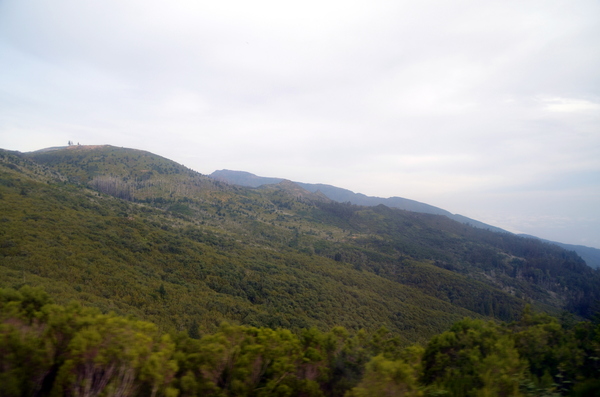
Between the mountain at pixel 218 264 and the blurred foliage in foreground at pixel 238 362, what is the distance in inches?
555

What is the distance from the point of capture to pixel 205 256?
42219 mm

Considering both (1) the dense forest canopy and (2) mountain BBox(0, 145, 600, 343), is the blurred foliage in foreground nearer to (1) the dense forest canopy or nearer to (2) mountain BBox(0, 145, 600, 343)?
(1) the dense forest canopy

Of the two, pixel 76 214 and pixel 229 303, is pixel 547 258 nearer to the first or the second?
pixel 229 303

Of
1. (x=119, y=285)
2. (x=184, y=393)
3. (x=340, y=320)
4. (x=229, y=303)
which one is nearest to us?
(x=184, y=393)

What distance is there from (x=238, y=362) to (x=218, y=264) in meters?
38.4

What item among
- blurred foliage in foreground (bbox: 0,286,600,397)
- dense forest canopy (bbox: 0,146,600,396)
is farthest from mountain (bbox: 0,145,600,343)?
blurred foliage in foreground (bbox: 0,286,600,397)

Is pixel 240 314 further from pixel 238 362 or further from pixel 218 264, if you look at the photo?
pixel 238 362

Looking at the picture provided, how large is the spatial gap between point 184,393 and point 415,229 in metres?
159

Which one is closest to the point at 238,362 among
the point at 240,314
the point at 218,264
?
the point at 240,314

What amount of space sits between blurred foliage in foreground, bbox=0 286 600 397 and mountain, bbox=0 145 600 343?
1410cm

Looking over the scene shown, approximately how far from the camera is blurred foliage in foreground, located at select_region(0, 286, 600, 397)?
4.66 metres

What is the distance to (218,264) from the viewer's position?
136 ft

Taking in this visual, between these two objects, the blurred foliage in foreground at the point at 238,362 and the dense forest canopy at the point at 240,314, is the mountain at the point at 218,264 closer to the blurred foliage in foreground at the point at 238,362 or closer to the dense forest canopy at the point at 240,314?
the dense forest canopy at the point at 240,314

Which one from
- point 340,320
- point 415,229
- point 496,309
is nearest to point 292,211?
point 415,229
